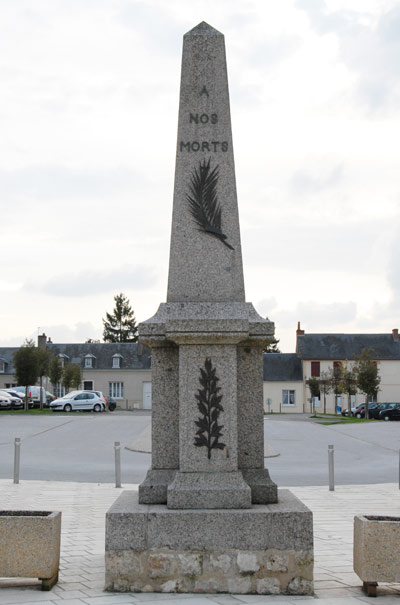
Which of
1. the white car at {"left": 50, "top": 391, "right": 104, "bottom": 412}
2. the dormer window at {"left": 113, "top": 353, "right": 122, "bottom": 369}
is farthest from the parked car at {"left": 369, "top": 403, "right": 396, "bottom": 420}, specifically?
the dormer window at {"left": 113, "top": 353, "right": 122, "bottom": 369}

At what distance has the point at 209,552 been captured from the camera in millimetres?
6027

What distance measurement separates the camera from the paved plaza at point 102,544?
584 centimetres

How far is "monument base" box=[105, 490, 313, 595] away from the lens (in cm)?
598

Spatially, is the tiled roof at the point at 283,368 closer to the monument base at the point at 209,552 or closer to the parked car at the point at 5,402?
the parked car at the point at 5,402

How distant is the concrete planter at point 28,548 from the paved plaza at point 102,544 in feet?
0.53

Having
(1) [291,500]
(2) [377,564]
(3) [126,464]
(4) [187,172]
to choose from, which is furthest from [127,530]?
(3) [126,464]

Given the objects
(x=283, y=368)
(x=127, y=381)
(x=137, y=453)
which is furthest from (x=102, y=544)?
(x=283, y=368)

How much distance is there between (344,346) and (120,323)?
34065mm

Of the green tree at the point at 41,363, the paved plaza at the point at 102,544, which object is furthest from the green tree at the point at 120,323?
the paved plaza at the point at 102,544

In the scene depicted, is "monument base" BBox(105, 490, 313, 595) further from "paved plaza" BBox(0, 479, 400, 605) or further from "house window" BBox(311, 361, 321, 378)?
"house window" BBox(311, 361, 321, 378)

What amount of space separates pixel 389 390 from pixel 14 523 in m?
66.7

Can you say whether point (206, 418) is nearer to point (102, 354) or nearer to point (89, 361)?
point (89, 361)

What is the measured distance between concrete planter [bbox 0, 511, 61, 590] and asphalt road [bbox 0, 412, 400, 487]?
9247 mm

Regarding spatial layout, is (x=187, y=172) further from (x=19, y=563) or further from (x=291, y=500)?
(x=19, y=563)
